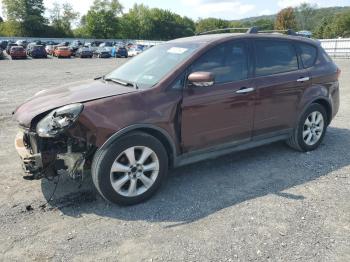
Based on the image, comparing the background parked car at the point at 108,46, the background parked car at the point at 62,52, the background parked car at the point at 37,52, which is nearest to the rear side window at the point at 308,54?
the background parked car at the point at 37,52

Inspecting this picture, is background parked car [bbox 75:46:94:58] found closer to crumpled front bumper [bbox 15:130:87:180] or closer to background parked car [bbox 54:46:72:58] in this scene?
background parked car [bbox 54:46:72:58]

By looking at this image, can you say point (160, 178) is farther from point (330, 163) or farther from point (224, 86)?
point (330, 163)

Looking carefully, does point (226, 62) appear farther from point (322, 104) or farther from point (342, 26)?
point (342, 26)

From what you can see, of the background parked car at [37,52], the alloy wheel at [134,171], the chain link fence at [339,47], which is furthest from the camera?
the background parked car at [37,52]

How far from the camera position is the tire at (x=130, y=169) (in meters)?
3.71

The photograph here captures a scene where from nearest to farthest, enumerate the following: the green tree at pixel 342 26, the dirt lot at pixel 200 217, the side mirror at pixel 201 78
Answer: the dirt lot at pixel 200 217 → the side mirror at pixel 201 78 → the green tree at pixel 342 26

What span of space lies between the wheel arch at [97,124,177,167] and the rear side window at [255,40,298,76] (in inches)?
62.6

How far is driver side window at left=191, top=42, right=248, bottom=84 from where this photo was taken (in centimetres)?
440

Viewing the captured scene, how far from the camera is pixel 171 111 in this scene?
405cm

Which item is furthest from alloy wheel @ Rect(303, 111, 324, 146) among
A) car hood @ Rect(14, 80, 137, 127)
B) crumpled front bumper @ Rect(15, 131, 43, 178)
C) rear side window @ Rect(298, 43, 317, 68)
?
crumpled front bumper @ Rect(15, 131, 43, 178)

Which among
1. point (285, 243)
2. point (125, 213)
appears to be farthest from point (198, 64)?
point (285, 243)

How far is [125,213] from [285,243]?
1.61 meters

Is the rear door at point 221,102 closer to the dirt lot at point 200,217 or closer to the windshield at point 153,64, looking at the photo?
the windshield at point 153,64

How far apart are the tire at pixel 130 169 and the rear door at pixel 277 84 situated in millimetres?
1587
